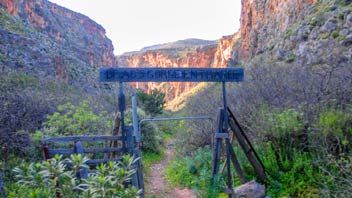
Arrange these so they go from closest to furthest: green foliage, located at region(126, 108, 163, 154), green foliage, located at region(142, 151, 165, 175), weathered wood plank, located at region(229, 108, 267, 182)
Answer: weathered wood plank, located at region(229, 108, 267, 182) → green foliage, located at region(142, 151, 165, 175) → green foliage, located at region(126, 108, 163, 154)

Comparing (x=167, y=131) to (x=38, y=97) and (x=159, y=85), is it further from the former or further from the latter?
(x=159, y=85)

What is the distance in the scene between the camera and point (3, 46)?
24328mm

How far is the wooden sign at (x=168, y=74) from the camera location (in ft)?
17.2

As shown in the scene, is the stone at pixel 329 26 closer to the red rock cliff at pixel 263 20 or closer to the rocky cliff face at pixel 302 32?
the rocky cliff face at pixel 302 32

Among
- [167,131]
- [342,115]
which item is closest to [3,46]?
[167,131]

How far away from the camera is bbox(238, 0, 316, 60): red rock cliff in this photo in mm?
35184

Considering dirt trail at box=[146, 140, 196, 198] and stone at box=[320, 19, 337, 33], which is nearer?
dirt trail at box=[146, 140, 196, 198]

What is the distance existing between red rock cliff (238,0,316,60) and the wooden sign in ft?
95.1

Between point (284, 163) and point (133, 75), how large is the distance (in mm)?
3382

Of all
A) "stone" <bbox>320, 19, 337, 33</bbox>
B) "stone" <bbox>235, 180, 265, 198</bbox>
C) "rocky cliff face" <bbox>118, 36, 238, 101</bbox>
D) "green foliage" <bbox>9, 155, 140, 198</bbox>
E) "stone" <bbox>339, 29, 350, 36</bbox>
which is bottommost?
"stone" <bbox>235, 180, 265, 198</bbox>

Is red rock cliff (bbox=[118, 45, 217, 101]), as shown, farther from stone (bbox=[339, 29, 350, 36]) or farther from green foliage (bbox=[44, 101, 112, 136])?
green foliage (bbox=[44, 101, 112, 136])

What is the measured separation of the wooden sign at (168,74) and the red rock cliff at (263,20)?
29.0 m

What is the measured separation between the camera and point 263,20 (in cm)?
4578

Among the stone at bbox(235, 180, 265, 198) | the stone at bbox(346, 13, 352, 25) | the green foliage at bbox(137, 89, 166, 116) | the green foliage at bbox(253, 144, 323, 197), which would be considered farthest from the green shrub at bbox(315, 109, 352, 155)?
the green foliage at bbox(137, 89, 166, 116)
